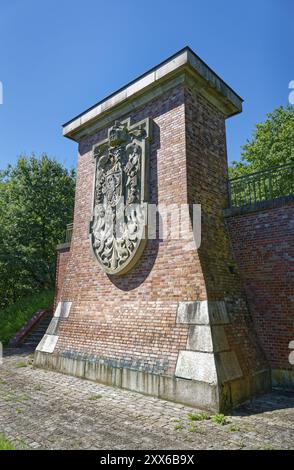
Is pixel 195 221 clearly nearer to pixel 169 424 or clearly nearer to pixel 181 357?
pixel 181 357

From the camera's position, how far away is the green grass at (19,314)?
13836mm

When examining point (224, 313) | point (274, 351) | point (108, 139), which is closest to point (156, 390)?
point (224, 313)

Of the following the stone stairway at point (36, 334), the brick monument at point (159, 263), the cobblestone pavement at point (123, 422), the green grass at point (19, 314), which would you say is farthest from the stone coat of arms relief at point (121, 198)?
the green grass at point (19, 314)

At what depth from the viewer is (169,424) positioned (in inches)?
178

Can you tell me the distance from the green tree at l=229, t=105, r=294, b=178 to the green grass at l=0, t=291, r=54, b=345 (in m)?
13.5

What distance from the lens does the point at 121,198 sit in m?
8.04

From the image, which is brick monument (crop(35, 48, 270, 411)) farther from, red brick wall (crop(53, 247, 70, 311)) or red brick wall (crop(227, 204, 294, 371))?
red brick wall (crop(53, 247, 70, 311))

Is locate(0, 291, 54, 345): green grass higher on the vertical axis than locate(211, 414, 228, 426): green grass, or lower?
Result: higher

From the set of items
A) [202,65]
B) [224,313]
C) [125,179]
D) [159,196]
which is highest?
[202,65]

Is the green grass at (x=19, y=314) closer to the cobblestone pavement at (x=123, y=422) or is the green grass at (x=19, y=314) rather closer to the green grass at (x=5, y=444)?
the cobblestone pavement at (x=123, y=422)

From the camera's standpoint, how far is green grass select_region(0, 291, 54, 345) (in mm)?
13836

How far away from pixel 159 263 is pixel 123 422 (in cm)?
316

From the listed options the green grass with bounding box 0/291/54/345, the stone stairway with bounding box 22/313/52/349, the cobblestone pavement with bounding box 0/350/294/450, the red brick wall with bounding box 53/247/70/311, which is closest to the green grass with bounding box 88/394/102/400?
the cobblestone pavement with bounding box 0/350/294/450

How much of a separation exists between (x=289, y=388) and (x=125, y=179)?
5762 mm
